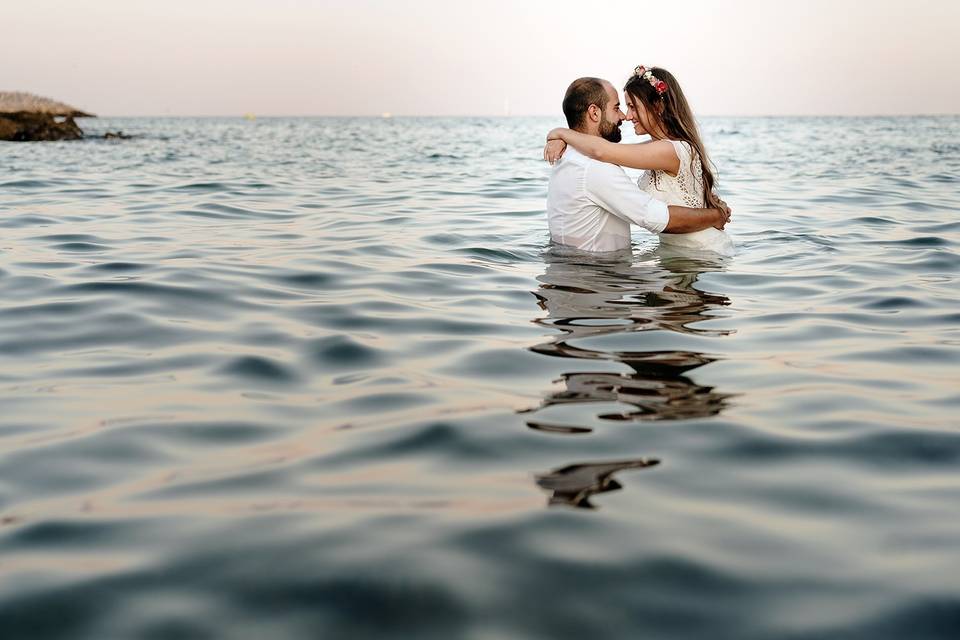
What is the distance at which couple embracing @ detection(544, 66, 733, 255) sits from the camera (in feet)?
22.4

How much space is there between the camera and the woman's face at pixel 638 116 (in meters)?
7.09

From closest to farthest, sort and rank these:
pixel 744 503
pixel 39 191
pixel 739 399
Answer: pixel 744 503 → pixel 739 399 → pixel 39 191

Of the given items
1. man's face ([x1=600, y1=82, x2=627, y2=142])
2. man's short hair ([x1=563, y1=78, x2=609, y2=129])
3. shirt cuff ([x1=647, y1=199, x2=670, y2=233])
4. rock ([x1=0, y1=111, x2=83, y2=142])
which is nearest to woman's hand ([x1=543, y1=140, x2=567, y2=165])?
man's short hair ([x1=563, y1=78, x2=609, y2=129])

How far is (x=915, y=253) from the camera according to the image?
27.7ft

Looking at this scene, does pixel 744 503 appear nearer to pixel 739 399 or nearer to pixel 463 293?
pixel 739 399

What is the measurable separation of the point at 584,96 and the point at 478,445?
410 cm

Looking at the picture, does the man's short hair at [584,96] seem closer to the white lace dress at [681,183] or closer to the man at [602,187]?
the man at [602,187]

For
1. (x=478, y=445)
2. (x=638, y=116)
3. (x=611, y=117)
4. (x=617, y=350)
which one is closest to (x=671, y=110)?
(x=638, y=116)

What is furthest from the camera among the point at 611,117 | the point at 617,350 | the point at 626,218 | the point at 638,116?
the point at 638,116

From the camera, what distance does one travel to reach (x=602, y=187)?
22.5 ft

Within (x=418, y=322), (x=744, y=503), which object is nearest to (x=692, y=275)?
(x=418, y=322)

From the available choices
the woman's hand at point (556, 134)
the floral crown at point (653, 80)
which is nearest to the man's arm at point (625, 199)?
the woman's hand at point (556, 134)

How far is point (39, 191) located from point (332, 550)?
13.1 meters

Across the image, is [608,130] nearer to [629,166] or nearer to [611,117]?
[611,117]
